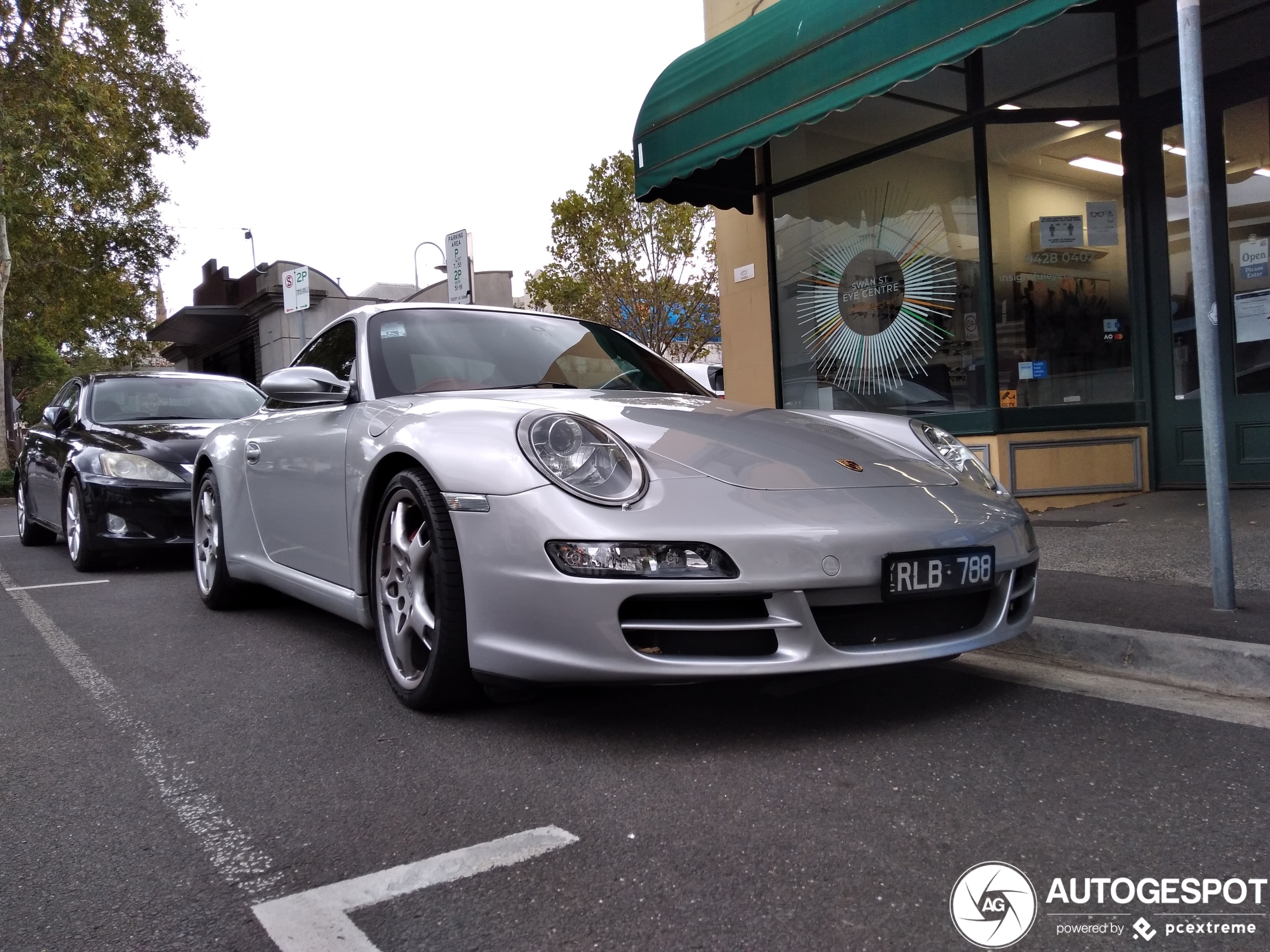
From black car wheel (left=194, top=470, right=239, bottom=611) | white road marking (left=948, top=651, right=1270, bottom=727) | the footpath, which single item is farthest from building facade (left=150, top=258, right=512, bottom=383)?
white road marking (left=948, top=651, right=1270, bottom=727)

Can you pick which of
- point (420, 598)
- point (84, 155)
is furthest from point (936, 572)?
point (84, 155)

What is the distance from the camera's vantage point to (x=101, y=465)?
6285mm

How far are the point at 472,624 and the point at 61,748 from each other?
3.90 feet

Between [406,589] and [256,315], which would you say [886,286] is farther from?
[256,315]

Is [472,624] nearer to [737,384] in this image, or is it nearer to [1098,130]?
[1098,130]

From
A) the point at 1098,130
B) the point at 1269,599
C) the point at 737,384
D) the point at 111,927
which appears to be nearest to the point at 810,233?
the point at 737,384

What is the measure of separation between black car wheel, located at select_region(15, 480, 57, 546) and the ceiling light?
813 cm

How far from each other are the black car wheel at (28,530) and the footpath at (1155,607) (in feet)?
24.0

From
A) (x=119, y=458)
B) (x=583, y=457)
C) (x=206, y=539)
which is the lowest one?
(x=206, y=539)

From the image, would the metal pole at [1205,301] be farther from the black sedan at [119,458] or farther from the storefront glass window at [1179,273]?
the black sedan at [119,458]

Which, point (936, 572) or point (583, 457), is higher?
point (583, 457)

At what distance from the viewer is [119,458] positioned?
20.7 feet

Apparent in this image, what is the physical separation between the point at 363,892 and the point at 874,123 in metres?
7.41

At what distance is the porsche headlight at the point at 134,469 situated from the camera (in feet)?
20.4
